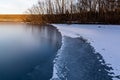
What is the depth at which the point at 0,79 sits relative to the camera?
744 cm

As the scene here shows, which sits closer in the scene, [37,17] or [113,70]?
[113,70]

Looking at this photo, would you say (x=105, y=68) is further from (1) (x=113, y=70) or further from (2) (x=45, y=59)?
(2) (x=45, y=59)

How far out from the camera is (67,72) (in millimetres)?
8055

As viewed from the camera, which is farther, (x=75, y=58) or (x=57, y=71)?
(x=75, y=58)

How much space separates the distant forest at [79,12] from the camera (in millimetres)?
47731

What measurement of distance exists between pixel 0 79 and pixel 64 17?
163 feet

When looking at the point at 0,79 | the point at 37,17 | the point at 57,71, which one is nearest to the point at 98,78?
the point at 57,71

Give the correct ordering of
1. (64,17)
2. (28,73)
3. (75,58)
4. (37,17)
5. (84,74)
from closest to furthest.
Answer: (84,74) → (28,73) → (75,58) → (64,17) → (37,17)

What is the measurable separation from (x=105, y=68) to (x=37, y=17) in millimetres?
56918

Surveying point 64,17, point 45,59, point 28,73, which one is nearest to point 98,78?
point 28,73

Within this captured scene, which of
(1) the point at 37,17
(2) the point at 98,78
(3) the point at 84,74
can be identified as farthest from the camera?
(1) the point at 37,17

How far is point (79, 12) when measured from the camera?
5569 centimetres

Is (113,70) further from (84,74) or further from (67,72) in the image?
(67,72)

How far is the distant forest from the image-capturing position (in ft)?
157
